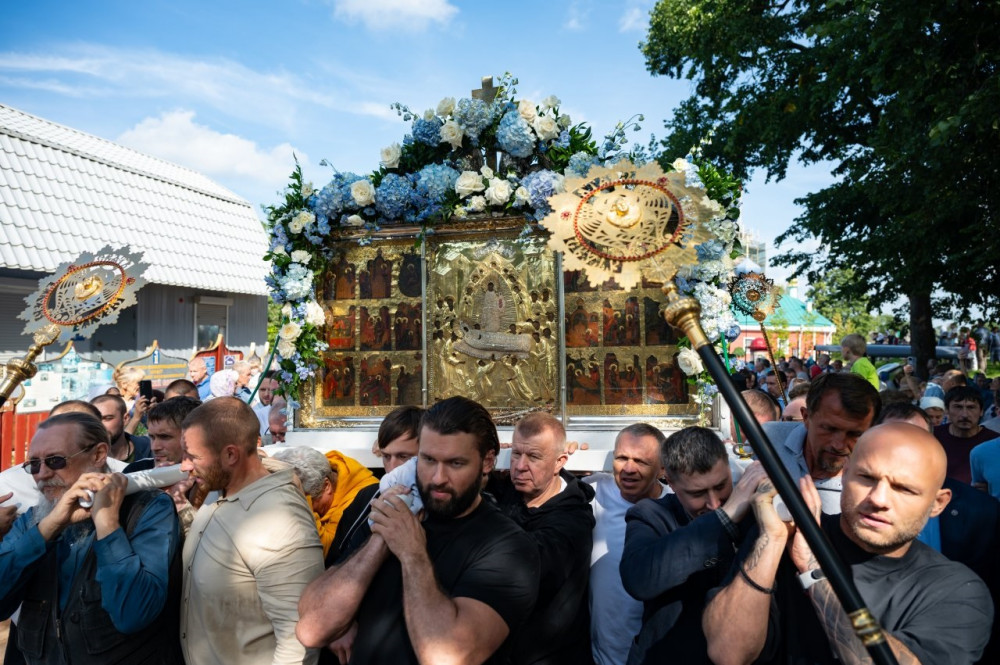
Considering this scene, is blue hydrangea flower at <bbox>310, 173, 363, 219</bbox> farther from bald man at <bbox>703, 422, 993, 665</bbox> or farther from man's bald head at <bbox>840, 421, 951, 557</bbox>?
man's bald head at <bbox>840, 421, 951, 557</bbox>

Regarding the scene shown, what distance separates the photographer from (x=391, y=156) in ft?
23.6

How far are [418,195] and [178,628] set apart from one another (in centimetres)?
472

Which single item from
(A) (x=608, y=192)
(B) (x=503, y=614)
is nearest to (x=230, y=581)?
(B) (x=503, y=614)

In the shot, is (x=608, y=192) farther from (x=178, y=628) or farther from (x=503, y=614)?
(x=178, y=628)

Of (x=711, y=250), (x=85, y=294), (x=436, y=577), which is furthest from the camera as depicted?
(x=711, y=250)

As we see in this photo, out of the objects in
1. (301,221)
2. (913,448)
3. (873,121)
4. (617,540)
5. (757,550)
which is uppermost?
(873,121)

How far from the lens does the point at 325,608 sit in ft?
8.31

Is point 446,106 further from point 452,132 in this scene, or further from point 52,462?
point 52,462

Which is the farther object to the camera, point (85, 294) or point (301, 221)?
point (301, 221)

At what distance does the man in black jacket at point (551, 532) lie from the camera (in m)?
3.13

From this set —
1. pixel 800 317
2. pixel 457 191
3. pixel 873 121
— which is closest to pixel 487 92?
pixel 457 191

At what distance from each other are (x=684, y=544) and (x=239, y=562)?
1783 millimetres

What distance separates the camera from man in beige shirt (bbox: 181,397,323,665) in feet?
9.45

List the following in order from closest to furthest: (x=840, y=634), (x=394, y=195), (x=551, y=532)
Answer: (x=840, y=634)
(x=551, y=532)
(x=394, y=195)
